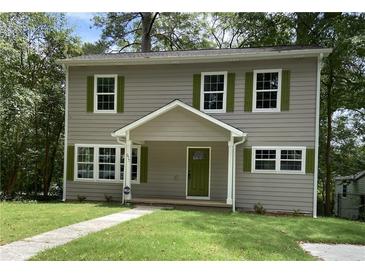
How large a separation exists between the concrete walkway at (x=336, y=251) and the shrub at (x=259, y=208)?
4.71 meters

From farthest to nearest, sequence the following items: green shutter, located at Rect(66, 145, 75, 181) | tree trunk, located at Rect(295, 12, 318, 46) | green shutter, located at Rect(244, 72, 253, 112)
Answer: tree trunk, located at Rect(295, 12, 318, 46) → green shutter, located at Rect(66, 145, 75, 181) → green shutter, located at Rect(244, 72, 253, 112)

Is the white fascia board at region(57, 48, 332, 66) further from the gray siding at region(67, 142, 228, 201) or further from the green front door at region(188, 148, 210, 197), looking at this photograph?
the green front door at region(188, 148, 210, 197)

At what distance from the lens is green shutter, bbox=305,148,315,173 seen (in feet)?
43.1

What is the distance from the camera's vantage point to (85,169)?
15.2 m

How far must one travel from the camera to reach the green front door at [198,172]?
14461mm

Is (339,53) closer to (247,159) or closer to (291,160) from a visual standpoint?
(291,160)

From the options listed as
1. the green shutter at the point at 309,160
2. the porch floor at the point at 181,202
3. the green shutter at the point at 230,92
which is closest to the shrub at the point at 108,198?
the porch floor at the point at 181,202

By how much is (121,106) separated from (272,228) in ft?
24.4

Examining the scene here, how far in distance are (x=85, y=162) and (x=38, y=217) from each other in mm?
5019

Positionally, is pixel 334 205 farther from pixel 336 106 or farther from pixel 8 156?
pixel 8 156

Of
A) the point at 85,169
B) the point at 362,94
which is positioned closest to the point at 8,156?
the point at 85,169

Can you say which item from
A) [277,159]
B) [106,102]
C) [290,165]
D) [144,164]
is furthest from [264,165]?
[106,102]

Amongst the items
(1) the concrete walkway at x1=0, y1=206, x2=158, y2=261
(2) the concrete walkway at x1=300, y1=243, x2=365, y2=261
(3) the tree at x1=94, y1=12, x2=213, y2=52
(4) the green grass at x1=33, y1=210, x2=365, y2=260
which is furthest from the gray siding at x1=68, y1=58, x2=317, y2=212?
(3) the tree at x1=94, y1=12, x2=213, y2=52

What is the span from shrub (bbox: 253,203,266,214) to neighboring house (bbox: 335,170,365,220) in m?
7.08
